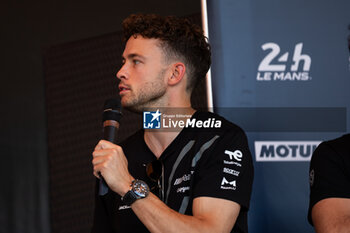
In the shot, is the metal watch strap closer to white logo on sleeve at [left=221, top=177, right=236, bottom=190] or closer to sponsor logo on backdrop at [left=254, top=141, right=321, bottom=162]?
white logo on sleeve at [left=221, top=177, right=236, bottom=190]

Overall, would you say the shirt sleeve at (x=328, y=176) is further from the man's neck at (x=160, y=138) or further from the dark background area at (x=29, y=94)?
the dark background area at (x=29, y=94)

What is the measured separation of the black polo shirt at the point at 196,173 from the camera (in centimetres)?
162

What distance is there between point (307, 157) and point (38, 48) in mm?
1612

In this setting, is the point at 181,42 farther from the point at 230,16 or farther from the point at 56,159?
the point at 56,159

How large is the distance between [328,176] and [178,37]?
0.78 meters

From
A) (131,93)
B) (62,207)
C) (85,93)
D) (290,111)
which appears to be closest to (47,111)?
(85,93)

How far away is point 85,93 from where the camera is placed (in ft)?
9.15

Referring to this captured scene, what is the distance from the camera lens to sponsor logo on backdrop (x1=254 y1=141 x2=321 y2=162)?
215cm

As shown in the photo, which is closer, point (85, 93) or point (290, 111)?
point (290, 111)

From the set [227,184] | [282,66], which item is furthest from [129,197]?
[282,66]

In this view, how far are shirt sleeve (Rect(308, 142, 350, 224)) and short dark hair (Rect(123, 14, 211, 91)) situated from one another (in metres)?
0.58

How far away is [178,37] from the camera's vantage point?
1977mm

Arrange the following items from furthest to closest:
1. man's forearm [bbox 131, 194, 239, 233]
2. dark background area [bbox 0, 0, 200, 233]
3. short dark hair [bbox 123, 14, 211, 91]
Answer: dark background area [bbox 0, 0, 200, 233]
short dark hair [bbox 123, 14, 211, 91]
man's forearm [bbox 131, 194, 239, 233]

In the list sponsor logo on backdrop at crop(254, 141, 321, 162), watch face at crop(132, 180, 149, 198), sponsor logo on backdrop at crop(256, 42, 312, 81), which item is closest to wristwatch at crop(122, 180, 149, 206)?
watch face at crop(132, 180, 149, 198)
